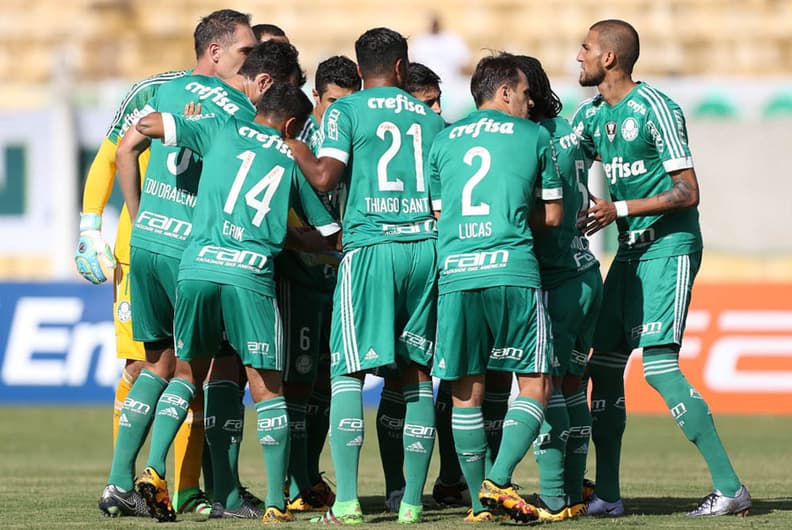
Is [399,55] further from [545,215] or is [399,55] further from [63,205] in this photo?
[63,205]

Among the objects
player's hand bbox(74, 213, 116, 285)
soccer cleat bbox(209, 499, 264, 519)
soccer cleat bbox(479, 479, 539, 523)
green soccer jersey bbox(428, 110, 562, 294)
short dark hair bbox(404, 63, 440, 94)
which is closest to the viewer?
soccer cleat bbox(479, 479, 539, 523)

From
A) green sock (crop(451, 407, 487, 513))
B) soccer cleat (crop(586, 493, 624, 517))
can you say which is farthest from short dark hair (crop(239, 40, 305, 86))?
soccer cleat (crop(586, 493, 624, 517))

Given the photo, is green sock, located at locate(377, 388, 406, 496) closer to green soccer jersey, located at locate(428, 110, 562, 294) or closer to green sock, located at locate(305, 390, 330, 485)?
green sock, located at locate(305, 390, 330, 485)

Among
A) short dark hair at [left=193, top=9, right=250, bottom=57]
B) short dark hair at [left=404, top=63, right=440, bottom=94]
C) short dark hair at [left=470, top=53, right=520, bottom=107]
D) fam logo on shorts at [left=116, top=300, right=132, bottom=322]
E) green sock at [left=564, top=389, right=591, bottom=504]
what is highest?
short dark hair at [left=193, top=9, right=250, bottom=57]

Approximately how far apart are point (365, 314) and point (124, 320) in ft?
5.63

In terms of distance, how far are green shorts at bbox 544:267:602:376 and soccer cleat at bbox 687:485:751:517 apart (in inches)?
39.1

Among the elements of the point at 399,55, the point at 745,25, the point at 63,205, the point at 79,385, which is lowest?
the point at 79,385

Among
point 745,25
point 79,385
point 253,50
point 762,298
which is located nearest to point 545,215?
point 253,50

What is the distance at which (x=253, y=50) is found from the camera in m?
7.57

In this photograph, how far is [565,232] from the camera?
7.39 m

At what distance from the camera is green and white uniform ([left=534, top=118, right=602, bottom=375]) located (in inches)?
288

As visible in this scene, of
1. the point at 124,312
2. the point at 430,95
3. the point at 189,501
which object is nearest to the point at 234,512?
the point at 189,501

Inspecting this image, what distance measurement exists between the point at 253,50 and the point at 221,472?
2.18 meters

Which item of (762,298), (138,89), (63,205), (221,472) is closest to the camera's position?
(221,472)
